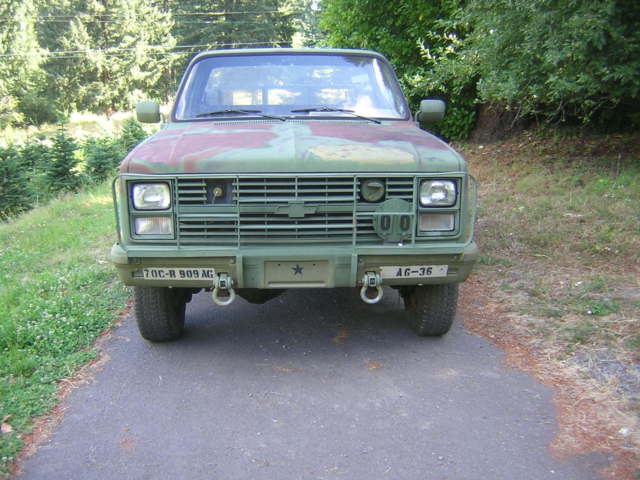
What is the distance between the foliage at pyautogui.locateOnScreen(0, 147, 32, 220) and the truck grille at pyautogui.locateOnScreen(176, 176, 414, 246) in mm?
11050

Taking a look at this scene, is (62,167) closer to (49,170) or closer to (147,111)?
(49,170)

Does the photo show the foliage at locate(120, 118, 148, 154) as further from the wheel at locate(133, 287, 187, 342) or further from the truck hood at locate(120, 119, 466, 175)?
the truck hood at locate(120, 119, 466, 175)

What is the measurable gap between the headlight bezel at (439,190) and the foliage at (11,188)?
1177 centimetres

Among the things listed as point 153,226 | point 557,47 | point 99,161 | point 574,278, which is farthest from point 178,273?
point 99,161

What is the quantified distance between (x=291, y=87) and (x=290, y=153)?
137 centimetres

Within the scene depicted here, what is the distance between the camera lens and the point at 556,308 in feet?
14.4

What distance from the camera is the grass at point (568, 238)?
4082 millimetres

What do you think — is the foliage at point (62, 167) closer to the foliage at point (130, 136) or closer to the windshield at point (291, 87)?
the foliage at point (130, 136)

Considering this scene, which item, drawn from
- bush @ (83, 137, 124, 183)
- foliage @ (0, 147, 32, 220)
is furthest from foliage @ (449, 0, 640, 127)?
foliage @ (0, 147, 32, 220)

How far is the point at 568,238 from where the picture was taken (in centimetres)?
586

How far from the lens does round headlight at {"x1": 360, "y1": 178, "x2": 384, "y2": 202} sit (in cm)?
326

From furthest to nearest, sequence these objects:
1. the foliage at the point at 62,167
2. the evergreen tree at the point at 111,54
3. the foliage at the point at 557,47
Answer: the evergreen tree at the point at 111,54
the foliage at the point at 62,167
the foliage at the point at 557,47

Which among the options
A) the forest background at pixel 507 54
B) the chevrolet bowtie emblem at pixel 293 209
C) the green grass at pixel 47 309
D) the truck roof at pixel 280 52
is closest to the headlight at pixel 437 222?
the chevrolet bowtie emblem at pixel 293 209

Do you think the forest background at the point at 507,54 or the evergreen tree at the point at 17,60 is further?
the evergreen tree at the point at 17,60
